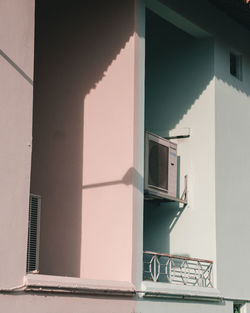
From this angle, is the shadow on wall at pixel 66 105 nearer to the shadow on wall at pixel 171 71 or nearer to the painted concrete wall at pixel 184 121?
the shadow on wall at pixel 171 71

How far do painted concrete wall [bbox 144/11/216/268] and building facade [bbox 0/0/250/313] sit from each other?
0.03 m

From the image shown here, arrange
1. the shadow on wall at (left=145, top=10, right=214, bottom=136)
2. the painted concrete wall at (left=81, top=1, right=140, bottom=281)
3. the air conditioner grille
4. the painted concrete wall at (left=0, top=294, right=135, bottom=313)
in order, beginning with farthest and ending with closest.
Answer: the shadow on wall at (left=145, top=10, right=214, bottom=136) → the air conditioner grille → the painted concrete wall at (left=81, top=1, right=140, bottom=281) → the painted concrete wall at (left=0, top=294, right=135, bottom=313)

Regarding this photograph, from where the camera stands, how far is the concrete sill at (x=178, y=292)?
13344 mm

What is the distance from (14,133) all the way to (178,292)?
4.72 metres

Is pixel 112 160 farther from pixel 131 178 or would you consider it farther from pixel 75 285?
pixel 75 285

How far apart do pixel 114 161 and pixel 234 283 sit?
4.15 metres

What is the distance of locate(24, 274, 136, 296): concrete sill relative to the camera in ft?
36.2

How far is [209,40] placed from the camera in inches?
649

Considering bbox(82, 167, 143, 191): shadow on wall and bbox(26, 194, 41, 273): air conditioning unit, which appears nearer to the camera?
bbox(26, 194, 41, 273): air conditioning unit

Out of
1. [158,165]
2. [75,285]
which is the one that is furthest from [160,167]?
[75,285]

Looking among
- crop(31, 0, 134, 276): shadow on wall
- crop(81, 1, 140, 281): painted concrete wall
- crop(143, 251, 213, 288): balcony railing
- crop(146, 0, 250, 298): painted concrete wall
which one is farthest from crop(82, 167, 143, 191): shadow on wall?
crop(146, 0, 250, 298): painted concrete wall

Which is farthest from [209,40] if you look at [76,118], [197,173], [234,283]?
[234,283]

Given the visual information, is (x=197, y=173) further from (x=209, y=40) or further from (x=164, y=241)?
(x=209, y=40)

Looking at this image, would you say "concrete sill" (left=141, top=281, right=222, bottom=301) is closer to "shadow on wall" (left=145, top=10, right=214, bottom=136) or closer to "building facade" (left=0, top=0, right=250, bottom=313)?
"building facade" (left=0, top=0, right=250, bottom=313)
